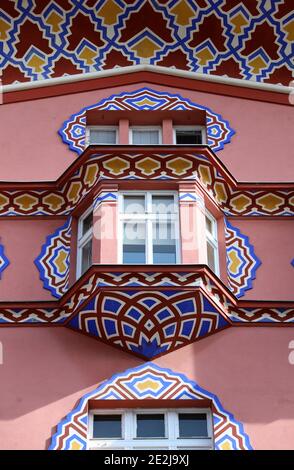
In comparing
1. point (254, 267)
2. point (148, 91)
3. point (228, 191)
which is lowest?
point (254, 267)

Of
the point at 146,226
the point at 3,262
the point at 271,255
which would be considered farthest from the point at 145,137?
the point at 3,262

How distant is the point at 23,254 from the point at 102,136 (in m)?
2.65

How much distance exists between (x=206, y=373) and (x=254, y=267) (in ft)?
6.20

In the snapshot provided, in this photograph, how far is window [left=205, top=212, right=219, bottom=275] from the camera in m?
14.9

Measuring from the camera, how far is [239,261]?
15.0 m

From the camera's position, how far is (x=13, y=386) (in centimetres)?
1349

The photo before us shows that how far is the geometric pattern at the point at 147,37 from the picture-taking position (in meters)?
17.3

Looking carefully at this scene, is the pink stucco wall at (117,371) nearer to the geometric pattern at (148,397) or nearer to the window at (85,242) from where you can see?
the geometric pattern at (148,397)

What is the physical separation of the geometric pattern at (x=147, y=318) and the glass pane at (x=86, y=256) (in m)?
1.07

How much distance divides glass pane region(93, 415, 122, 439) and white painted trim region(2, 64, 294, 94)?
18.7 ft

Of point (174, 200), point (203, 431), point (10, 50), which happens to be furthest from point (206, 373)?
point (10, 50)

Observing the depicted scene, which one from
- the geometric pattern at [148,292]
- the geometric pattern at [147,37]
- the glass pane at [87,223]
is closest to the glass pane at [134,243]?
the geometric pattern at [148,292]

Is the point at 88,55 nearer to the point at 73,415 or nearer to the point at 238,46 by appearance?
the point at 238,46

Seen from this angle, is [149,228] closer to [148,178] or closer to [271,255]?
[148,178]
